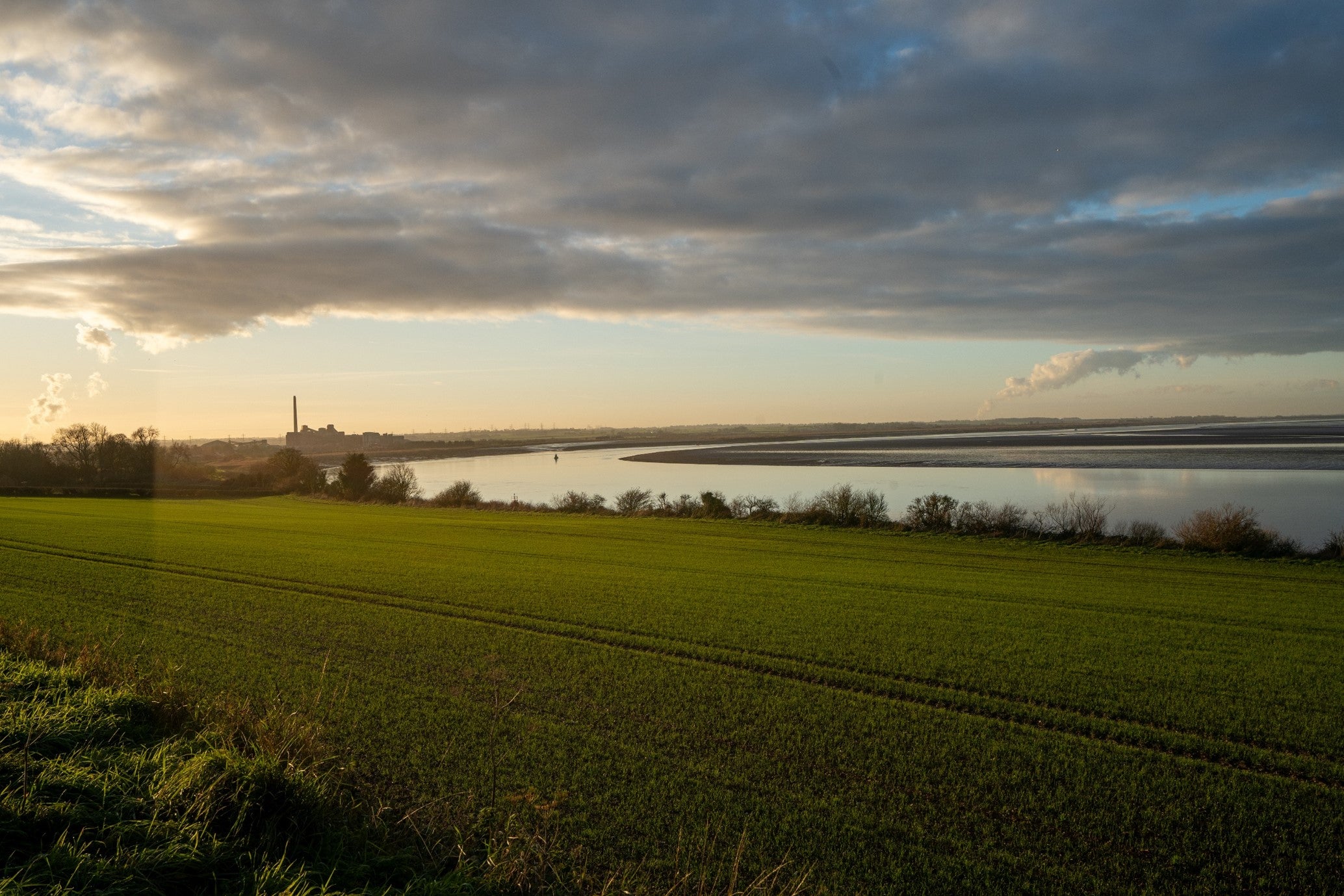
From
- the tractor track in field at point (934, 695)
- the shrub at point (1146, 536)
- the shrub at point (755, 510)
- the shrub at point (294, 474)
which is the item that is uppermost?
the shrub at point (294, 474)

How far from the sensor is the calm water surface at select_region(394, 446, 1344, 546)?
1307 inches

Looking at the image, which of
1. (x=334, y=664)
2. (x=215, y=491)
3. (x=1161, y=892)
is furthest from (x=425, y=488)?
(x=1161, y=892)

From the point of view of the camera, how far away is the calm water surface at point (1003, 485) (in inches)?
1307

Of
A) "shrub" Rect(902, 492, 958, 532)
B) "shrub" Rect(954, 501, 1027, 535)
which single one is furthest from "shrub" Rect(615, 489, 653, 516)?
"shrub" Rect(954, 501, 1027, 535)

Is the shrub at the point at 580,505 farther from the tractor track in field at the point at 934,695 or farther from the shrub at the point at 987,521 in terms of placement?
the tractor track in field at the point at 934,695

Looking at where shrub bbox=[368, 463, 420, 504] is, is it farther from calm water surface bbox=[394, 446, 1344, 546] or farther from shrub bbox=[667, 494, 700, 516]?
shrub bbox=[667, 494, 700, 516]

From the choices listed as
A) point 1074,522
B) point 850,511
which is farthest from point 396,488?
point 1074,522

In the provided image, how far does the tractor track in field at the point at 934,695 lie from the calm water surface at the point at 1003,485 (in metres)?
21.2

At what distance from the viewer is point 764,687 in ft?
34.3

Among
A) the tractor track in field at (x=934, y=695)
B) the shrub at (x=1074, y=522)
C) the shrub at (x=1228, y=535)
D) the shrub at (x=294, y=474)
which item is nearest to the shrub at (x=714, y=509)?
the shrub at (x=1074, y=522)

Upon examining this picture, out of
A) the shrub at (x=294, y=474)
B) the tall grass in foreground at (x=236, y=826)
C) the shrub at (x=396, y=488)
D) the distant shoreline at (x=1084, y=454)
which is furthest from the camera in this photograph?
the shrub at (x=294, y=474)

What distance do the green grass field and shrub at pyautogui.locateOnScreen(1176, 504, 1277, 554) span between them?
1257mm

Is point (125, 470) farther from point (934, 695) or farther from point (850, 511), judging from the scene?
point (934, 695)

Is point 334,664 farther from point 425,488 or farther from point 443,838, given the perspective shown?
point 425,488
